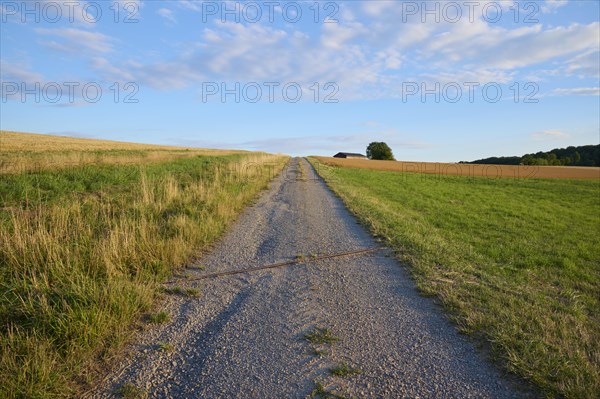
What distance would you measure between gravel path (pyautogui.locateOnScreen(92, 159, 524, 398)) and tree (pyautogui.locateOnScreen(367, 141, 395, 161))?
12328 cm

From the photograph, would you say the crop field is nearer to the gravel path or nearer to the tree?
the gravel path

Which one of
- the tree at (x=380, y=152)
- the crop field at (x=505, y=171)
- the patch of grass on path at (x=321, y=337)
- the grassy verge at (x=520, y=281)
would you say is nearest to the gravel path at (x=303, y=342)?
the patch of grass on path at (x=321, y=337)

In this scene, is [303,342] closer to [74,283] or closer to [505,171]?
[74,283]

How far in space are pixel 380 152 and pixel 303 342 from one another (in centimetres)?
12689

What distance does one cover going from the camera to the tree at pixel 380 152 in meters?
125

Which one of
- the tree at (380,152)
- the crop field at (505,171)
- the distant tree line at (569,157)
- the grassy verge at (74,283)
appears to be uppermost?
the tree at (380,152)

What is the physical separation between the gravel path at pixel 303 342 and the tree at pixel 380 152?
4854 inches

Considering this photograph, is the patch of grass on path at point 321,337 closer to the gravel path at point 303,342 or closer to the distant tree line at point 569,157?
the gravel path at point 303,342

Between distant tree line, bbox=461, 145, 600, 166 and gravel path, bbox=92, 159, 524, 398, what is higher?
distant tree line, bbox=461, 145, 600, 166

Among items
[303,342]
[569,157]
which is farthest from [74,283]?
[569,157]

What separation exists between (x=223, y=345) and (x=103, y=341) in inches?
46.1

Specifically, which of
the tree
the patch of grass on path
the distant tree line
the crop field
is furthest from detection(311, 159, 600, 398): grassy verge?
the tree

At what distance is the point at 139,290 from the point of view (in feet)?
13.8

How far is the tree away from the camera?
125 meters
